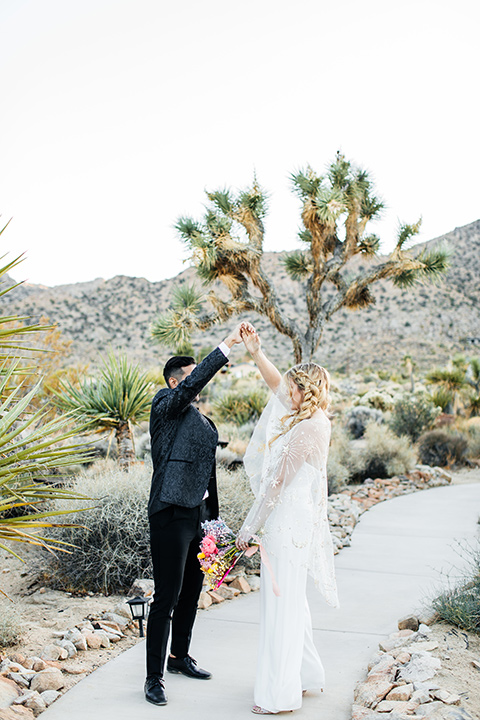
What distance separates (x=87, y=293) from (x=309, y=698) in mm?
60501

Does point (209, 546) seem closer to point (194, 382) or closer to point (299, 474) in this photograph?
point (299, 474)

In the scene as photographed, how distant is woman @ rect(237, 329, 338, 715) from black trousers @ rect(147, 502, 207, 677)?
0.33 meters

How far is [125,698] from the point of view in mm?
3391

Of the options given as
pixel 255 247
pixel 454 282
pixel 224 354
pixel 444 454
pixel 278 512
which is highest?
pixel 454 282

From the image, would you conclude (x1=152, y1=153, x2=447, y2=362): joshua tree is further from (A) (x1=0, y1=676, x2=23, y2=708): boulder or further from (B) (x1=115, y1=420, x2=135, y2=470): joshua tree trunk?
(A) (x1=0, y1=676, x2=23, y2=708): boulder

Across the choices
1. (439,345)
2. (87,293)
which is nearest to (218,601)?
(439,345)

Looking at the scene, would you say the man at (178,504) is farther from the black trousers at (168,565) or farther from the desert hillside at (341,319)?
the desert hillside at (341,319)

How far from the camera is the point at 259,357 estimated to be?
12.3 ft

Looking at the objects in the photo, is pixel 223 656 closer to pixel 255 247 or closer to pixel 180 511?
pixel 180 511

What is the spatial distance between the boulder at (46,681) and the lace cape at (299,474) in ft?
4.43

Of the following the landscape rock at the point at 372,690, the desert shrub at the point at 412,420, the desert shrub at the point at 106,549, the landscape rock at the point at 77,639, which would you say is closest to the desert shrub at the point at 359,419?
the desert shrub at the point at 412,420

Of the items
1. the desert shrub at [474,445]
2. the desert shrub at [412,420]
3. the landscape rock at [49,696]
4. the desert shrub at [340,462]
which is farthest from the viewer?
the desert shrub at [412,420]

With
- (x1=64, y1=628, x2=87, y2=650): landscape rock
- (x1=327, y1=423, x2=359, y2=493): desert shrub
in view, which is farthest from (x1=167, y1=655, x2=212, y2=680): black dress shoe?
(x1=327, y1=423, x2=359, y2=493): desert shrub

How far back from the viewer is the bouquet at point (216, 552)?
335 cm
